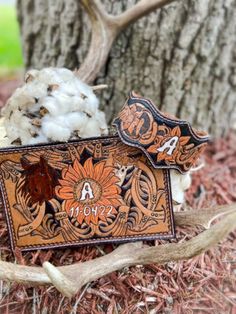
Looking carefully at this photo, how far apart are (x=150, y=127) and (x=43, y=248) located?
16.3 inches

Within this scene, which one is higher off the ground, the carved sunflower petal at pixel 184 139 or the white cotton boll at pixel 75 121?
the white cotton boll at pixel 75 121

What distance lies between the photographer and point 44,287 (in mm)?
1316

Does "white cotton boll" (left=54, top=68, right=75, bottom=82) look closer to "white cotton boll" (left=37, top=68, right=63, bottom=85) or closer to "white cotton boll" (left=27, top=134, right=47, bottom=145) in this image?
"white cotton boll" (left=37, top=68, right=63, bottom=85)

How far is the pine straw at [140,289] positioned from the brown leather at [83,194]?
6 centimetres

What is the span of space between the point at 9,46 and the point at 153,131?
11.9 ft

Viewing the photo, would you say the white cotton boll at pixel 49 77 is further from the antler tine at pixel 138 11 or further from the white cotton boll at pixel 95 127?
the antler tine at pixel 138 11

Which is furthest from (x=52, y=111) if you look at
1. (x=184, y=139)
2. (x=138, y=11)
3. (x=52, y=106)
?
(x=138, y=11)

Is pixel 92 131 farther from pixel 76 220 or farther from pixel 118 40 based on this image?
pixel 118 40

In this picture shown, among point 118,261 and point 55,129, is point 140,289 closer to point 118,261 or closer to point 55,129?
point 118,261

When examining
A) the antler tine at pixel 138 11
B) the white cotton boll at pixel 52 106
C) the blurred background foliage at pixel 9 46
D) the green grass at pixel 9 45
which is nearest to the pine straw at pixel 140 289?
the white cotton boll at pixel 52 106

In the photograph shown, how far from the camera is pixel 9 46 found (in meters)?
4.64

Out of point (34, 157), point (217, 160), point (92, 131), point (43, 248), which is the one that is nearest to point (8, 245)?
point (43, 248)

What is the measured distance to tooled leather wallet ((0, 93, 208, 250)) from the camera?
1293mm

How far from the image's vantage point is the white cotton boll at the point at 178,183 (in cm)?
138
